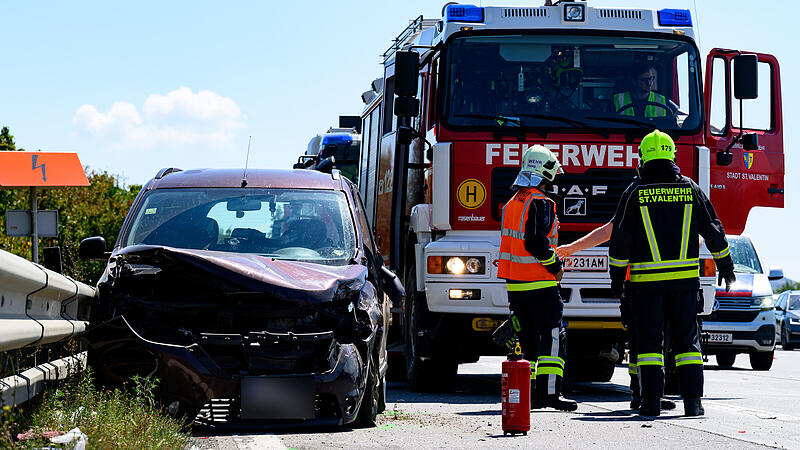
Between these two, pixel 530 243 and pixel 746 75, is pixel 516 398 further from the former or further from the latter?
pixel 746 75

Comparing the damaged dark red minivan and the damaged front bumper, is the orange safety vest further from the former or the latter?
the damaged front bumper

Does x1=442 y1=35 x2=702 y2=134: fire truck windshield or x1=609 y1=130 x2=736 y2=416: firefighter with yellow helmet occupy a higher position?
x1=442 y1=35 x2=702 y2=134: fire truck windshield

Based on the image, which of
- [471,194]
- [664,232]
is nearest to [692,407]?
[664,232]

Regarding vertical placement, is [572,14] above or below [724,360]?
above

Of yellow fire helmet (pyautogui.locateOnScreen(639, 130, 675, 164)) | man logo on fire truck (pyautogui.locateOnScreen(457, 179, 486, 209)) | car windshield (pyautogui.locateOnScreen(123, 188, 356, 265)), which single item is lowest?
car windshield (pyautogui.locateOnScreen(123, 188, 356, 265))

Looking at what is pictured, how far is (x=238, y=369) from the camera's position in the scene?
23.7 ft

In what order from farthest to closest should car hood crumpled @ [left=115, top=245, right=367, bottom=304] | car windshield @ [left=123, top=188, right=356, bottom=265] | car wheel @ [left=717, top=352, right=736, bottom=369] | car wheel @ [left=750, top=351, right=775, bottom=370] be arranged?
car wheel @ [left=717, top=352, right=736, bottom=369]
car wheel @ [left=750, top=351, right=775, bottom=370]
car windshield @ [left=123, top=188, right=356, bottom=265]
car hood crumpled @ [left=115, top=245, right=367, bottom=304]

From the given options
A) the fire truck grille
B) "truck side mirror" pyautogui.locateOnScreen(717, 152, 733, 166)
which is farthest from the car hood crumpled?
"truck side mirror" pyautogui.locateOnScreen(717, 152, 733, 166)

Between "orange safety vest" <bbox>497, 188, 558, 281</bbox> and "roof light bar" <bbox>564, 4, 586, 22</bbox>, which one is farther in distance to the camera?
"roof light bar" <bbox>564, 4, 586, 22</bbox>

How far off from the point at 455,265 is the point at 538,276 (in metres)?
1.87

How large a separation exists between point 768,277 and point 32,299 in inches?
606

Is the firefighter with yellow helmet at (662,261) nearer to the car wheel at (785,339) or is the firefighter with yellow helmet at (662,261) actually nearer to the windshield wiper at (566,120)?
the windshield wiper at (566,120)

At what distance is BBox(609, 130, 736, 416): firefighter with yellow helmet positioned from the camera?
9.20 m

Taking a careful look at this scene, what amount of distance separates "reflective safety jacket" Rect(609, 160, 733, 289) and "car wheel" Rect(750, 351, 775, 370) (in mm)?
9959
